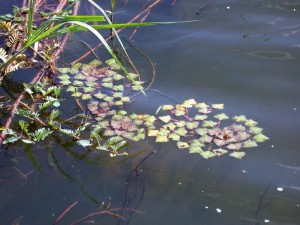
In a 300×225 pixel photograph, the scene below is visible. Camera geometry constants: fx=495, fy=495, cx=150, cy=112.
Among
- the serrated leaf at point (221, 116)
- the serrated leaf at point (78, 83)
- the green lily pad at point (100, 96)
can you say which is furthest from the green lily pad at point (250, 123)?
the serrated leaf at point (78, 83)

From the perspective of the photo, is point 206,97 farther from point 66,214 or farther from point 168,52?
point 66,214

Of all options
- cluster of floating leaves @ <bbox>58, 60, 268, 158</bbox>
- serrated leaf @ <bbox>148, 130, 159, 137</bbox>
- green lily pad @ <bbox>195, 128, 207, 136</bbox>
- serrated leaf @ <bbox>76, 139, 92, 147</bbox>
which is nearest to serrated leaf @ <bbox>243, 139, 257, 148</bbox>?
cluster of floating leaves @ <bbox>58, 60, 268, 158</bbox>

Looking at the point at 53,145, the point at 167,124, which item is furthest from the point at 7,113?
the point at 167,124

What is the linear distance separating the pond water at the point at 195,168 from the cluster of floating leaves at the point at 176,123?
59 mm

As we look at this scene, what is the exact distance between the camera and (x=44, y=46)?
127 inches

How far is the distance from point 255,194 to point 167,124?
0.62m

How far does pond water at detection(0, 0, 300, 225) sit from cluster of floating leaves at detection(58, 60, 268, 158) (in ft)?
0.19

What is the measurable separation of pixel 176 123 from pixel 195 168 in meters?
0.32

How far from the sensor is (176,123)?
2648 mm

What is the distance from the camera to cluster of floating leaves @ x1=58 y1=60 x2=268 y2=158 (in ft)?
8.27

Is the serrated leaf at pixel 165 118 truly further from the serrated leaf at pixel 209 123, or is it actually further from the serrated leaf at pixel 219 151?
the serrated leaf at pixel 219 151

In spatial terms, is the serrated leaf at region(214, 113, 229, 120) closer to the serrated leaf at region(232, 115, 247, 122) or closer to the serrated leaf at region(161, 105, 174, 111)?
the serrated leaf at region(232, 115, 247, 122)

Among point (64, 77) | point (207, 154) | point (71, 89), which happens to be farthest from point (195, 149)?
point (64, 77)

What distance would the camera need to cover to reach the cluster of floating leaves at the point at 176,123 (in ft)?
8.27
